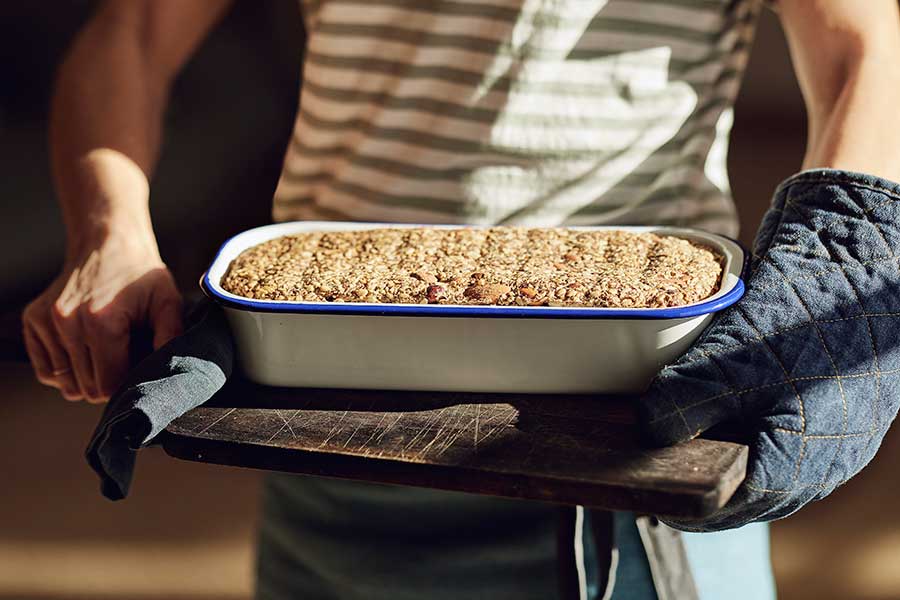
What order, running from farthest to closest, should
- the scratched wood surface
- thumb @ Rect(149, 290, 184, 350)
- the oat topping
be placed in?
thumb @ Rect(149, 290, 184, 350)
the oat topping
the scratched wood surface

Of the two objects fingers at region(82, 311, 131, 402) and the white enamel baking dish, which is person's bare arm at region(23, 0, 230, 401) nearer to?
fingers at region(82, 311, 131, 402)

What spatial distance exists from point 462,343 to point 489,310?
39mm

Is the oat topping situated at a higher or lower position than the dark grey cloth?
higher

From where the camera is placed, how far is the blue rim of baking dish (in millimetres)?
641

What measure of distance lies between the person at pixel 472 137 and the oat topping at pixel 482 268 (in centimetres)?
13

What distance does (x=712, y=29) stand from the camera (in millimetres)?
917

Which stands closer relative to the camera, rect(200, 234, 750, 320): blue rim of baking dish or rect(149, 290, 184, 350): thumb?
rect(200, 234, 750, 320): blue rim of baking dish

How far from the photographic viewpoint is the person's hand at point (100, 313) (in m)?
0.81

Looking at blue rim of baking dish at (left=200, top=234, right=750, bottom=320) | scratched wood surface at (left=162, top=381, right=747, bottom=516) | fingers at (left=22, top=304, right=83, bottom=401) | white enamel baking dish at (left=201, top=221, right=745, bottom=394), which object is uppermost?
blue rim of baking dish at (left=200, top=234, right=750, bottom=320)

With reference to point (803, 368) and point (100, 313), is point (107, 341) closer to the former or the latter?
point (100, 313)

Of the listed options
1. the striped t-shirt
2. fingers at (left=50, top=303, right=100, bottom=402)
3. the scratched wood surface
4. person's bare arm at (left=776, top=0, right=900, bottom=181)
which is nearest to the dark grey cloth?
the scratched wood surface

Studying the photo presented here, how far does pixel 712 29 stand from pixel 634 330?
1.33 ft

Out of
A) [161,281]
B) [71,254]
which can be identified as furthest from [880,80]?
[71,254]

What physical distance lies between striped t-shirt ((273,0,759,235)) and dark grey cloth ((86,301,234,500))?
0.30 m
